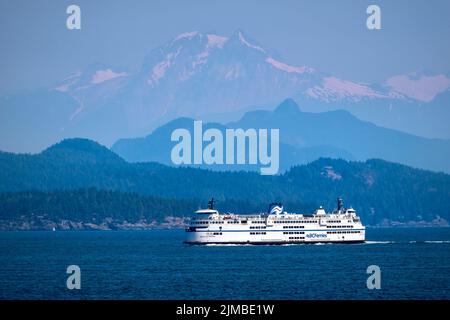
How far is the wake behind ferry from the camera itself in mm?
164875

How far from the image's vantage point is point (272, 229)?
16700 cm

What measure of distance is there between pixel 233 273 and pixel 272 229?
2173 inches

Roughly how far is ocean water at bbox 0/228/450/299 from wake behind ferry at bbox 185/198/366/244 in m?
2.14

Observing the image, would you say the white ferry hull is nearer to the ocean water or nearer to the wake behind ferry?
the wake behind ferry

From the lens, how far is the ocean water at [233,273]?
300 ft

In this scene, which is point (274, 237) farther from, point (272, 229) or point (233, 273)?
point (233, 273)
